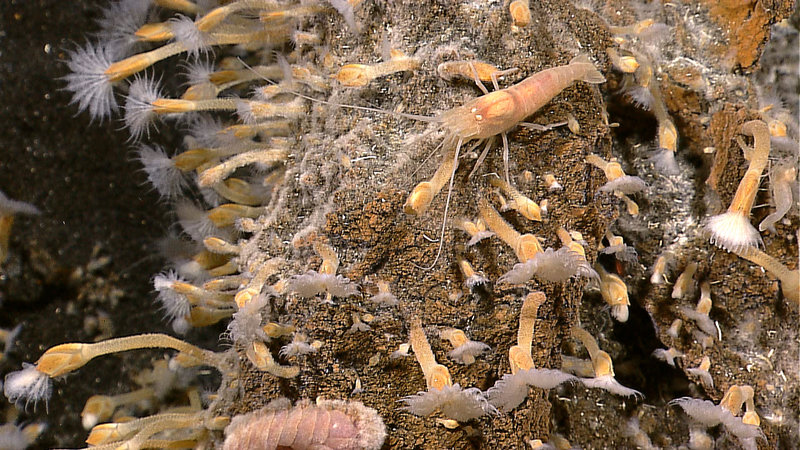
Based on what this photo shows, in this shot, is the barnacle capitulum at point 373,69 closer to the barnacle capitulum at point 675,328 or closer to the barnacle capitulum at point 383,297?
the barnacle capitulum at point 383,297

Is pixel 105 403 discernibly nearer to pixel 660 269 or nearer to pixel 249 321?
pixel 249 321

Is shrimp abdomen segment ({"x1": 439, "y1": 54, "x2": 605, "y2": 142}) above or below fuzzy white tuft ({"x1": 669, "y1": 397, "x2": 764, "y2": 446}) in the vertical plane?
above

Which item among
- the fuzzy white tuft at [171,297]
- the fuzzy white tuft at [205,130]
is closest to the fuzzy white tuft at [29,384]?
the fuzzy white tuft at [171,297]

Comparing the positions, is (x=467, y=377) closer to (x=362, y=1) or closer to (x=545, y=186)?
(x=545, y=186)

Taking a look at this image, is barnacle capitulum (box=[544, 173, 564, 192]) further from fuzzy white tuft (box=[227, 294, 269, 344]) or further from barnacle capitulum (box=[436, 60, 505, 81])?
fuzzy white tuft (box=[227, 294, 269, 344])

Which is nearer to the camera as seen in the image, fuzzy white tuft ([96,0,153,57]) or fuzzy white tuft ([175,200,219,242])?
fuzzy white tuft ([96,0,153,57])

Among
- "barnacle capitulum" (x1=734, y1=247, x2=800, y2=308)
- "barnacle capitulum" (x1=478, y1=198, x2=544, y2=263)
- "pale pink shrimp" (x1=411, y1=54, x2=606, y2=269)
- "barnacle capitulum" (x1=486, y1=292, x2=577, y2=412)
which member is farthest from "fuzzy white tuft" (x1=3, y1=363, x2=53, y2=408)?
"barnacle capitulum" (x1=734, y1=247, x2=800, y2=308)
